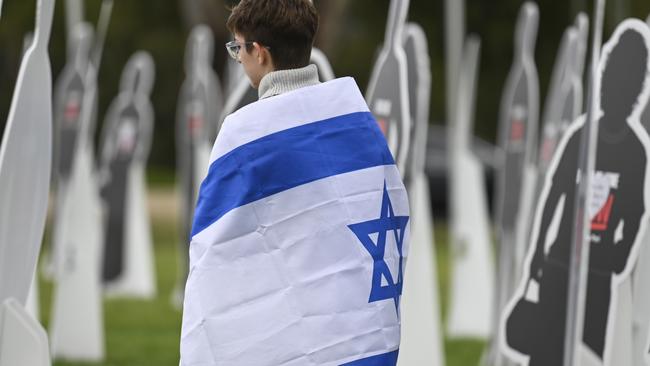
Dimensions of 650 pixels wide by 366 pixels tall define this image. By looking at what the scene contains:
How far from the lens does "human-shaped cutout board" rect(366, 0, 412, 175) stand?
6.03m

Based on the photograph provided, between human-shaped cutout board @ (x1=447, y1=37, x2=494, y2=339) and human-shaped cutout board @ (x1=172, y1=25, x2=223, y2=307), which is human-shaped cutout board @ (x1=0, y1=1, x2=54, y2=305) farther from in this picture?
human-shaped cutout board @ (x1=447, y1=37, x2=494, y2=339)

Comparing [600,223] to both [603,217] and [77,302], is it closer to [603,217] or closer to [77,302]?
[603,217]

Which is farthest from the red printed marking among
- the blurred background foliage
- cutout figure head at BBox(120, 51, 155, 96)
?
the blurred background foliage

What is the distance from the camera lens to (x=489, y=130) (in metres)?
28.4

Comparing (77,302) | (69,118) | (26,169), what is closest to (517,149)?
(77,302)

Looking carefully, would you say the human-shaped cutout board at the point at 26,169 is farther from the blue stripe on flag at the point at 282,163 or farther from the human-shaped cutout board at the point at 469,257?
the human-shaped cutout board at the point at 469,257

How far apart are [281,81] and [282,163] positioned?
21 centimetres

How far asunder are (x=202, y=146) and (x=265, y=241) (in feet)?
23.3

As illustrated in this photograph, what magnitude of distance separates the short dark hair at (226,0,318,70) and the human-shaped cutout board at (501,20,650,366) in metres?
1.53

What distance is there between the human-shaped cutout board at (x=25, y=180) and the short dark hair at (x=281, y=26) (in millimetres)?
1094

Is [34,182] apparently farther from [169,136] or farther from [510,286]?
[169,136]

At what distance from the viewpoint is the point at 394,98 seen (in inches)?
239

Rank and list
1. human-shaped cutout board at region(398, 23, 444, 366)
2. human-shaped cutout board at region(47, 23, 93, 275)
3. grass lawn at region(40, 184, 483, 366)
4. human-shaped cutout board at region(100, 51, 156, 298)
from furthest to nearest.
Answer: human-shaped cutout board at region(100, 51, 156, 298) → human-shaped cutout board at region(47, 23, 93, 275) → grass lawn at region(40, 184, 483, 366) → human-shaped cutout board at region(398, 23, 444, 366)

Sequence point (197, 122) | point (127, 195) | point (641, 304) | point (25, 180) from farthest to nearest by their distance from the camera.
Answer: point (127, 195) < point (197, 122) < point (641, 304) < point (25, 180)
